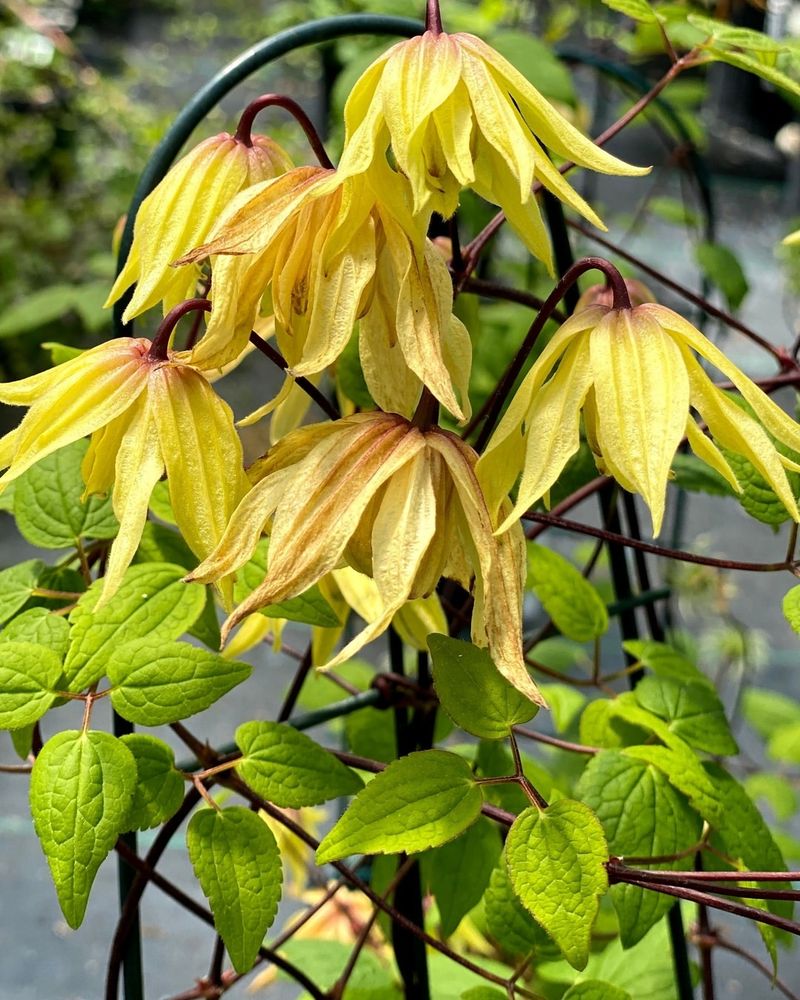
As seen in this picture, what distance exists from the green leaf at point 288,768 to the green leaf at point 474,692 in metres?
0.06

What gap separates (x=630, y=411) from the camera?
0.32 meters

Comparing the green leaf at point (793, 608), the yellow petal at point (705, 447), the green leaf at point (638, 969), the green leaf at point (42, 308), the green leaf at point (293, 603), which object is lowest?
A: the green leaf at point (638, 969)

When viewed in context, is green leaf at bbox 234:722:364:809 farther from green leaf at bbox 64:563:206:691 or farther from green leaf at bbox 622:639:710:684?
green leaf at bbox 622:639:710:684

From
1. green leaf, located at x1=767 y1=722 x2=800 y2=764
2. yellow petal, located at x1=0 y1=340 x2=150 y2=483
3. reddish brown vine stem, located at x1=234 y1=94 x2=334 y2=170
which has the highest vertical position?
reddish brown vine stem, located at x1=234 y1=94 x2=334 y2=170

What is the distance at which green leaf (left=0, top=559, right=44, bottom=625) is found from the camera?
0.43 meters

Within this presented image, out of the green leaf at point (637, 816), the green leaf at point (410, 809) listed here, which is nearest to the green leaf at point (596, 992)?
the green leaf at point (637, 816)

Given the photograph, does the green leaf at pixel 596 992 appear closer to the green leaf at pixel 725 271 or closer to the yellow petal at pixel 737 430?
the yellow petal at pixel 737 430

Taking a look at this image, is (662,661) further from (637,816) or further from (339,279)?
(339,279)

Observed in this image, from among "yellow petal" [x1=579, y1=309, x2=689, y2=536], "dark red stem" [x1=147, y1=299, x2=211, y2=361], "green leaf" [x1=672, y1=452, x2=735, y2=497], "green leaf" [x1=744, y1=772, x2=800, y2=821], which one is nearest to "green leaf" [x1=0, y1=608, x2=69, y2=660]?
"dark red stem" [x1=147, y1=299, x2=211, y2=361]

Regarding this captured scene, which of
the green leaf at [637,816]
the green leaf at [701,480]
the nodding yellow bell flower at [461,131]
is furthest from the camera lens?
the green leaf at [701,480]

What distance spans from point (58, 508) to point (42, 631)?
0.07 meters

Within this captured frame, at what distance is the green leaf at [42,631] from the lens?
0.39 meters

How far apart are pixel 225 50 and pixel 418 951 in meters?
2.92

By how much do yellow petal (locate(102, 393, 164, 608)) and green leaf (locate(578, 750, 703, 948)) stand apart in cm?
22
